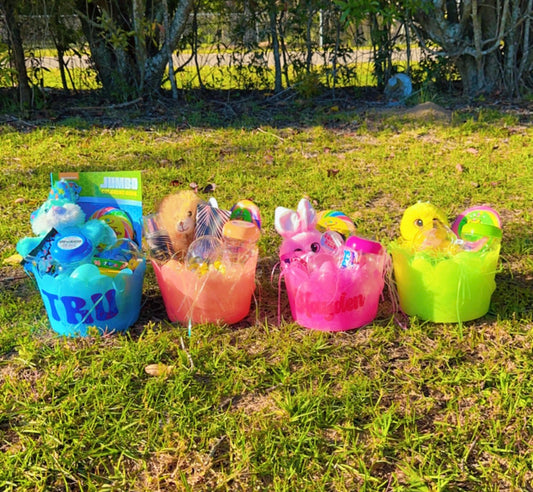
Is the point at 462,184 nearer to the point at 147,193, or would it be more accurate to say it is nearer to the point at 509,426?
the point at 147,193

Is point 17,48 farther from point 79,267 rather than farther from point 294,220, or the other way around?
point 294,220

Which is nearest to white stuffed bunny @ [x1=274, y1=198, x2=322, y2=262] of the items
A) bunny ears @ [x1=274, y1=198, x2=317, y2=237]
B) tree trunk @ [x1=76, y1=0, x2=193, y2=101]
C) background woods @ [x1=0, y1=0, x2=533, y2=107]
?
bunny ears @ [x1=274, y1=198, x2=317, y2=237]

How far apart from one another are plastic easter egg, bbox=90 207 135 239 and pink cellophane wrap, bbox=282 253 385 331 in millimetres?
746

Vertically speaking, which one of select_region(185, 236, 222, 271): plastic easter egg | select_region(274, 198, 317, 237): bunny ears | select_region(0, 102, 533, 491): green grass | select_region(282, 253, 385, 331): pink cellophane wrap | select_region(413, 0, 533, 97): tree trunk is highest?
select_region(413, 0, 533, 97): tree trunk

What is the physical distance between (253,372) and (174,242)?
0.71m

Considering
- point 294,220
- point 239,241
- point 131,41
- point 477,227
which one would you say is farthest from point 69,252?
point 131,41

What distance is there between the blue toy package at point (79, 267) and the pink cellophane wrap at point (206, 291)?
143 mm

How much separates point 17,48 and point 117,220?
464cm

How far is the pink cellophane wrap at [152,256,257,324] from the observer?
88.7 inches

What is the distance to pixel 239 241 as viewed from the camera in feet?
7.70

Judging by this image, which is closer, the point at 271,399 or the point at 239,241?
the point at 271,399

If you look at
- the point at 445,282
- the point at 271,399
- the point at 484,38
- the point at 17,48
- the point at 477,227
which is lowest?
the point at 271,399

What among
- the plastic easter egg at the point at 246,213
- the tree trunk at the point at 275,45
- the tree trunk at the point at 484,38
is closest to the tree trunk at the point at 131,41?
the tree trunk at the point at 275,45

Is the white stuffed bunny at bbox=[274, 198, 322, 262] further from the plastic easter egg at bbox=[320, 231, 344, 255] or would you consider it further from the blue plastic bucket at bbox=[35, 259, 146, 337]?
the blue plastic bucket at bbox=[35, 259, 146, 337]
